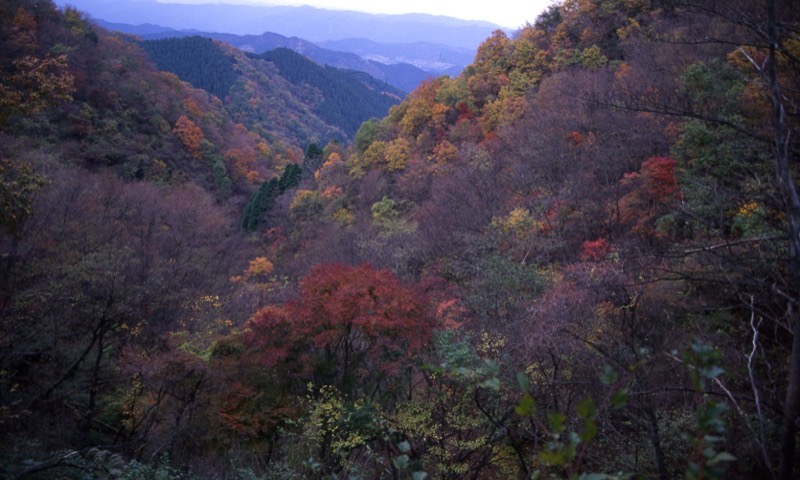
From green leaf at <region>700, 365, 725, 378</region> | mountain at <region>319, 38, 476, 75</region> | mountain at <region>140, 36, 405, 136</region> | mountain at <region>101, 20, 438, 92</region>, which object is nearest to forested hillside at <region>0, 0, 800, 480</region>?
green leaf at <region>700, 365, 725, 378</region>

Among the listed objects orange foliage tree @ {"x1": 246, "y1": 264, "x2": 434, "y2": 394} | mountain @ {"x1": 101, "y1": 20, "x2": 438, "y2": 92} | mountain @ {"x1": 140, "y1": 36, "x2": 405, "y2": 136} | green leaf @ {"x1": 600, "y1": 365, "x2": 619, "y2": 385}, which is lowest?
orange foliage tree @ {"x1": 246, "y1": 264, "x2": 434, "y2": 394}

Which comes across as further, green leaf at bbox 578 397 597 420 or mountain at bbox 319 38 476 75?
mountain at bbox 319 38 476 75

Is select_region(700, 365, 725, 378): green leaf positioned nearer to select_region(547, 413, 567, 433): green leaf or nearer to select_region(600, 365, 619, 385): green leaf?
select_region(600, 365, 619, 385): green leaf

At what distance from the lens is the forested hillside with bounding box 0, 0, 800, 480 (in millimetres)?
3451

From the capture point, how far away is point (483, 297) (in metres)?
10.3

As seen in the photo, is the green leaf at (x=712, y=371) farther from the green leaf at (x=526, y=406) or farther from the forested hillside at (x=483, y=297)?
the green leaf at (x=526, y=406)

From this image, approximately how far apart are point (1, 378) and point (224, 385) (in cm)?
344

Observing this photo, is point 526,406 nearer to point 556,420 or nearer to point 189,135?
point 556,420

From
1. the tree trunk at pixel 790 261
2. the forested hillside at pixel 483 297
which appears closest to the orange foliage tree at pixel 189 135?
the forested hillside at pixel 483 297

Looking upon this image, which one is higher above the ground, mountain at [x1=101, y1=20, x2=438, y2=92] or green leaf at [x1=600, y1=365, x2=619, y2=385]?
mountain at [x1=101, y1=20, x2=438, y2=92]

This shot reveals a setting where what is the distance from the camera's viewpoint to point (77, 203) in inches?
698

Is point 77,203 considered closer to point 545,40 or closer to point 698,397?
point 698,397

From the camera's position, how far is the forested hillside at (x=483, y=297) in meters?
3.45

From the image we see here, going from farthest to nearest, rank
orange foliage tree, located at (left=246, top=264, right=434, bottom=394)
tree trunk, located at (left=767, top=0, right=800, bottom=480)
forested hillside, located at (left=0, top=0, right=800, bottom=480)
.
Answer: orange foliage tree, located at (left=246, top=264, right=434, bottom=394), forested hillside, located at (left=0, top=0, right=800, bottom=480), tree trunk, located at (left=767, top=0, right=800, bottom=480)
